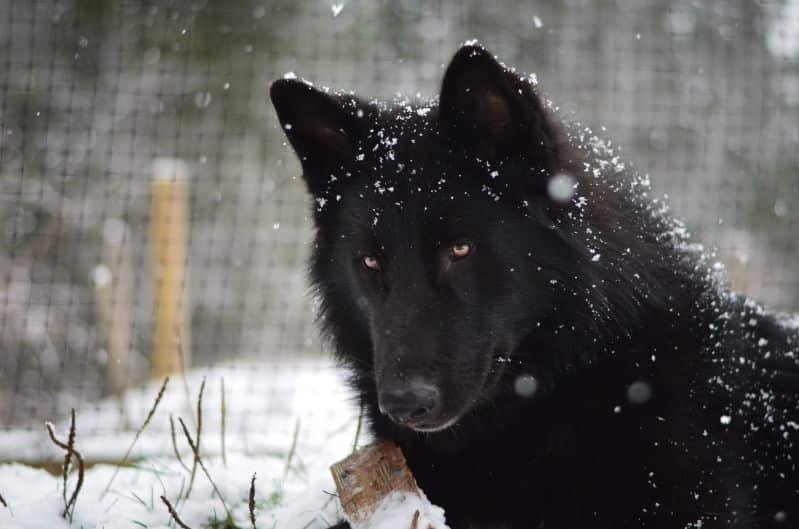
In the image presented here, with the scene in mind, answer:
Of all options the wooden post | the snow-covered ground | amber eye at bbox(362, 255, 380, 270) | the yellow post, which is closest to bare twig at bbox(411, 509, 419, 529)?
the snow-covered ground

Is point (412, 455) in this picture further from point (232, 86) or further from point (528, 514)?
point (232, 86)

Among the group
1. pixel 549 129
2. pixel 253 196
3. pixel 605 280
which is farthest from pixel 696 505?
pixel 253 196

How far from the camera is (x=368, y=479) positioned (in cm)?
259

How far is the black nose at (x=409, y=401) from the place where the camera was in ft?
7.72

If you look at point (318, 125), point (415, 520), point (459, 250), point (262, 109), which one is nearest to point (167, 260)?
point (318, 125)

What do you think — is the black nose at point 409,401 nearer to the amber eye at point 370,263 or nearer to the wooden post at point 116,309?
Result: the amber eye at point 370,263

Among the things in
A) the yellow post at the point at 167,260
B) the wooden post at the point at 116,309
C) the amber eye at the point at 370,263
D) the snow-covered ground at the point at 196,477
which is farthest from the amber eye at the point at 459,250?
the wooden post at the point at 116,309

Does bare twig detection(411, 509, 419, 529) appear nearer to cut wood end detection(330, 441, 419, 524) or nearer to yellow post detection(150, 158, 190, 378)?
cut wood end detection(330, 441, 419, 524)

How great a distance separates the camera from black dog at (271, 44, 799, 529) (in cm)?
257

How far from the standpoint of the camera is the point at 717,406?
2773 mm

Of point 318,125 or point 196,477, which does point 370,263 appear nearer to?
point 318,125

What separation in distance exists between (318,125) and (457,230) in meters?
0.69

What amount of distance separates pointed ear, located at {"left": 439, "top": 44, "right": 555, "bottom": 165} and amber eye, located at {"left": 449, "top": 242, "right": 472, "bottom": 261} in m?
0.31

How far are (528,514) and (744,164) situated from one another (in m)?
8.97
